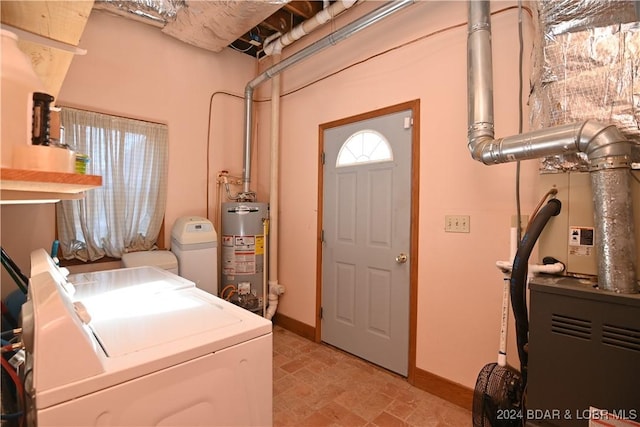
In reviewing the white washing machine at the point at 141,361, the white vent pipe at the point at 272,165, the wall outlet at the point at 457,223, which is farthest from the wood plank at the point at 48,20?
the white vent pipe at the point at 272,165

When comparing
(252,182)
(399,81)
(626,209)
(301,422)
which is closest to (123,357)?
(301,422)

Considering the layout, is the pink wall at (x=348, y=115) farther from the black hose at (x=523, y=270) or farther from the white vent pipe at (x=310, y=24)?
the black hose at (x=523, y=270)

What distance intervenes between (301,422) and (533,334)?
1461 millimetres

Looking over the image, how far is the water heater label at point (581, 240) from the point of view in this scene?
128cm

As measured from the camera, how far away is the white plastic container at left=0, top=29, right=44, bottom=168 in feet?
1.89

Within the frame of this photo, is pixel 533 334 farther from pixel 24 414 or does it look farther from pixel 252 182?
pixel 252 182

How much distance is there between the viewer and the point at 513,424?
1446 millimetres

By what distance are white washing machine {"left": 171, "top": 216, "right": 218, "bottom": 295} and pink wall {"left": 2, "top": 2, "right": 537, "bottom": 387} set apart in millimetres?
364

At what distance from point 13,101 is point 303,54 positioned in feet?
8.36

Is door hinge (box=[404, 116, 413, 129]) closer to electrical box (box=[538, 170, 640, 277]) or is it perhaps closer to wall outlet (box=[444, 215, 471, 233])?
wall outlet (box=[444, 215, 471, 233])

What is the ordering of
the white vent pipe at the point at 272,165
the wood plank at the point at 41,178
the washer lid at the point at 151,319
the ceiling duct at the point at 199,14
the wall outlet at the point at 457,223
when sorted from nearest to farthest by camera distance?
the wood plank at the point at 41,178 → the washer lid at the point at 151,319 → the wall outlet at the point at 457,223 → the ceiling duct at the point at 199,14 → the white vent pipe at the point at 272,165

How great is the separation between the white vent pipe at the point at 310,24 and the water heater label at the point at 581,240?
7.11ft

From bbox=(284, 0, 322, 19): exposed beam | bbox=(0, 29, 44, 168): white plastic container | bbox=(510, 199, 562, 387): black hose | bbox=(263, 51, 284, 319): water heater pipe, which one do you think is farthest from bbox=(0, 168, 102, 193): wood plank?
bbox=(284, 0, 322, 19): exposed beam

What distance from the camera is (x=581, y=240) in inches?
51.2
